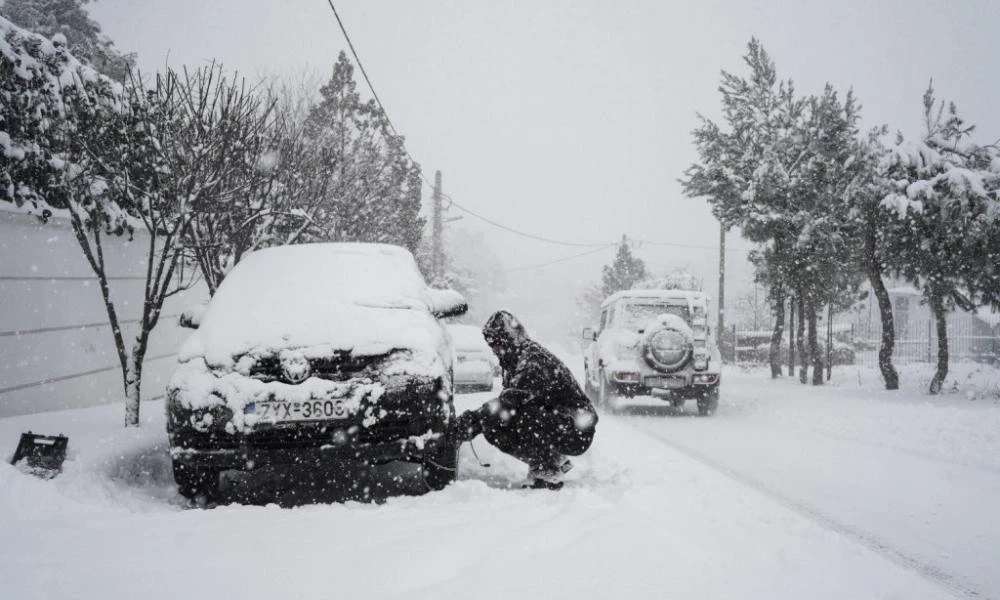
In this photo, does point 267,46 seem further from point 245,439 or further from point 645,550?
point 645,550

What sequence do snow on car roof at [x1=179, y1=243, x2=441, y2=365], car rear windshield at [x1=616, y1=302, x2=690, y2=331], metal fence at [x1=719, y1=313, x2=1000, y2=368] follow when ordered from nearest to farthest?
snow on car roof at [x1=179, y1=243, x2=441, y2=365] < car rear windshield at [x1=616, y1=302, x2=690, y2=331] < metal fence at [x1=719, y1=313, x2=1000, y2=368]

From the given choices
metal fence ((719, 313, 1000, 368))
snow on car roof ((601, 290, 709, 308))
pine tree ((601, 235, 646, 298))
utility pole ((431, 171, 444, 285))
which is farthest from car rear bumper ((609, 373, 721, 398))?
pine tree ((601, 235, 646, 298))

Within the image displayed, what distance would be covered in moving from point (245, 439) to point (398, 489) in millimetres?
1216

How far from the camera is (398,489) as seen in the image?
174 inches

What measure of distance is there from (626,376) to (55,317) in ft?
25.0

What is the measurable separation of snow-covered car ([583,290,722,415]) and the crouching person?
17.6 ft

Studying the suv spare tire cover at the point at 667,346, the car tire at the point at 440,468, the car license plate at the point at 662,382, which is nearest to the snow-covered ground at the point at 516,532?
the car tire at the point at 440,468

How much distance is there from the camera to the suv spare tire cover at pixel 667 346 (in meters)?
9.52

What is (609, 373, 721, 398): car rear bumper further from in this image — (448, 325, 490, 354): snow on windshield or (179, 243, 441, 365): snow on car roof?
(179, 243, 441, 365): snow on car roof

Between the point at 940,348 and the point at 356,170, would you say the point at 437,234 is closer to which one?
the point at 356,170

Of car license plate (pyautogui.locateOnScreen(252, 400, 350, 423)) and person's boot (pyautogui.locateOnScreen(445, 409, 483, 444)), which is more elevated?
car license plate (pyautogui.locateOnScreen(252, 400, 350, 423))

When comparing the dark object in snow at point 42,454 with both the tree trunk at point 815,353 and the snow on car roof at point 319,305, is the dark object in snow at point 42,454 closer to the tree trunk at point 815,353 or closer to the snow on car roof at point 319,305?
the snow on car roof at point 319,305

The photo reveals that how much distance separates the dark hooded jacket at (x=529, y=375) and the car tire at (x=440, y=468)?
570 mm

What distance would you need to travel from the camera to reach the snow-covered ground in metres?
2.48
